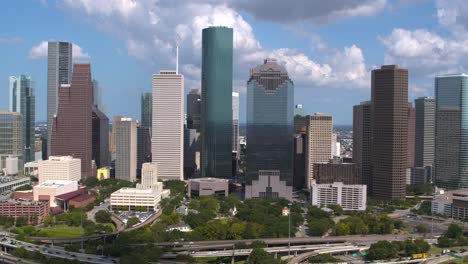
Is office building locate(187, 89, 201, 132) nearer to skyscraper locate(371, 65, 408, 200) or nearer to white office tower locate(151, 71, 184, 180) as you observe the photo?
white office tower locate(151, 71, 184, 180)

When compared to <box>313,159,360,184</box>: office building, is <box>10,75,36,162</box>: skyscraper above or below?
above

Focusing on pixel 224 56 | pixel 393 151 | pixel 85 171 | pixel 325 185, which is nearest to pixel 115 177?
pixel 85 171

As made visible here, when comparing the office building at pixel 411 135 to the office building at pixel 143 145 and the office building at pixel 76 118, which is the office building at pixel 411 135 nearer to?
the office building at pixel 143 145

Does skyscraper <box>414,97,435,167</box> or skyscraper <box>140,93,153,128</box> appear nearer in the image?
skyscraper <box>414,97,435,167</box>

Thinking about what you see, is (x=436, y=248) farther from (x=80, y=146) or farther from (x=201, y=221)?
(x=80, y=146)

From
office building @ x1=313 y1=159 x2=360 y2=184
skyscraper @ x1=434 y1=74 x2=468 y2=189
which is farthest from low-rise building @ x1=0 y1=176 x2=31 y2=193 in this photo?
skyscraper @ x1=434 y1=74 x2=468 y2=189

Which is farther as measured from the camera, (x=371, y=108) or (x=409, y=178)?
(x=409, y=178)
